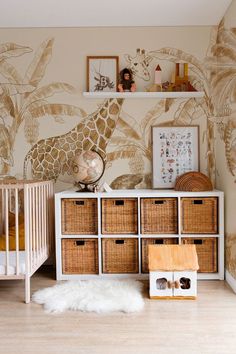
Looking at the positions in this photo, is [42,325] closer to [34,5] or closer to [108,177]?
[108,177]

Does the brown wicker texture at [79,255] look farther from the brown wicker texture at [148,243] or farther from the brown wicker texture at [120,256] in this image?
the brown wicker texture at [148,243]

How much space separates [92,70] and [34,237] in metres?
1.59

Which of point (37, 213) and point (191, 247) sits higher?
point (37, 213)

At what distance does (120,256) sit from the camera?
320 cm

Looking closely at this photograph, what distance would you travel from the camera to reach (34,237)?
2.82m

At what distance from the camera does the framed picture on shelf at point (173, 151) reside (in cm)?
354

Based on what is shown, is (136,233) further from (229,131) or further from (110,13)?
(110,13)

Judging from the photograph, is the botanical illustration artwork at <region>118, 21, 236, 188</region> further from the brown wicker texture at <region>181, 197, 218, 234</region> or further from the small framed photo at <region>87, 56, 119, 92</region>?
the brown wicker texture at <region>181, 197, 218, 234</region>

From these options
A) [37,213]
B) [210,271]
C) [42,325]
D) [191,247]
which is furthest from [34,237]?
[210,271]

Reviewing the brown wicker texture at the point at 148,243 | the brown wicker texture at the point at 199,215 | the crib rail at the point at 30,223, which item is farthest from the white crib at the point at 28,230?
the brown wicker texture at the point at 199,215

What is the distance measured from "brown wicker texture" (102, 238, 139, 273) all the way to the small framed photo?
135cm

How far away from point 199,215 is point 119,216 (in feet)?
2.11

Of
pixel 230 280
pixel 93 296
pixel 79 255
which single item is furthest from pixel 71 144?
pixel 230 280

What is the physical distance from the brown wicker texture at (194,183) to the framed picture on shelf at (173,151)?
183mm
